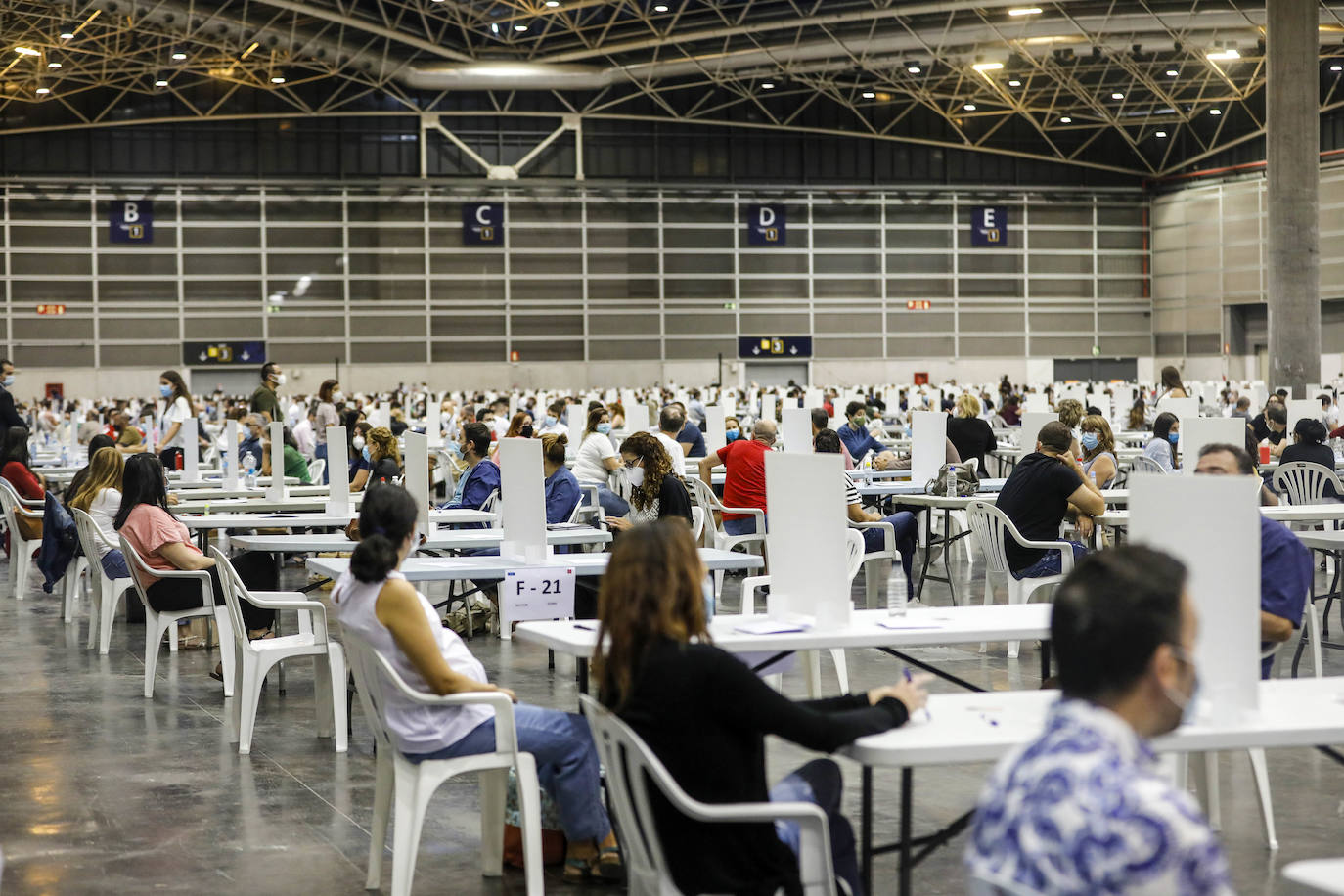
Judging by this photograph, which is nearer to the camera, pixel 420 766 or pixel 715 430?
pixel 420 766

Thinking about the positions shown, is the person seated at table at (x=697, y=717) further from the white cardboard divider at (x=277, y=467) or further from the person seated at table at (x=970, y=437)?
the person seated at table at (x=970, y=437)

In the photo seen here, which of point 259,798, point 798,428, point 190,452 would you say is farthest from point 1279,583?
point 190,452

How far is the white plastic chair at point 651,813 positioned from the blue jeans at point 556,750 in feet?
2.62

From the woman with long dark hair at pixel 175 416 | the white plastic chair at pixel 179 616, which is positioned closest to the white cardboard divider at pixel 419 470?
the white plastic chair at pixel 179 616

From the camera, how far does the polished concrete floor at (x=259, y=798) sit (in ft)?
13.3

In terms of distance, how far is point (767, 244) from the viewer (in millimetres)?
36375

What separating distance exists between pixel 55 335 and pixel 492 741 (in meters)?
32.7

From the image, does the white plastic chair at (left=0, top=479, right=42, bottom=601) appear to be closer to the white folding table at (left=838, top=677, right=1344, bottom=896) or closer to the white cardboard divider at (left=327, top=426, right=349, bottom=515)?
the white cardboard divider at (left=327, top=426, right=349, bottom=515)

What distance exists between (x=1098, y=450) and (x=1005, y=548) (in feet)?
7.70

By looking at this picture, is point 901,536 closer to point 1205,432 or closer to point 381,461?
point 1205,432

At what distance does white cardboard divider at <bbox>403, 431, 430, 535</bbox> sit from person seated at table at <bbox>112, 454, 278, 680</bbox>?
85 cm

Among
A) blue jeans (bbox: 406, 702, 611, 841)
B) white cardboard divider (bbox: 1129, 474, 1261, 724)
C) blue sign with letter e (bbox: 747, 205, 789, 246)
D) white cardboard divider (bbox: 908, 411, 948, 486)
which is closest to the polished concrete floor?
blue jeans (bbox: 406, 702, 611, 841)

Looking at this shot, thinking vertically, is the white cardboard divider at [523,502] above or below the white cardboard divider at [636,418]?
below

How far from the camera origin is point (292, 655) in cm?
563
